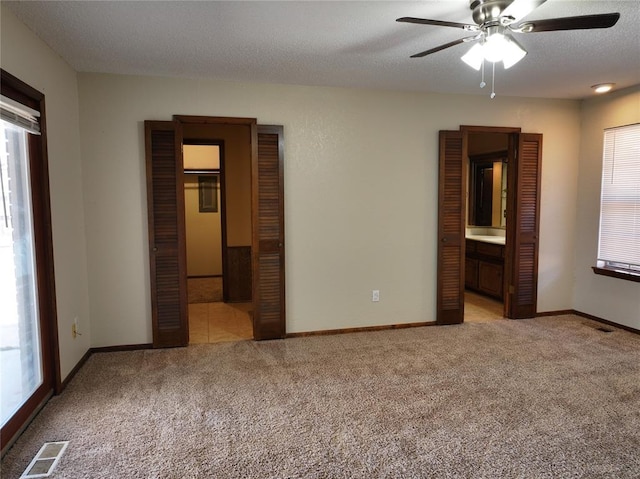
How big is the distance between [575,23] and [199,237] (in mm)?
6161

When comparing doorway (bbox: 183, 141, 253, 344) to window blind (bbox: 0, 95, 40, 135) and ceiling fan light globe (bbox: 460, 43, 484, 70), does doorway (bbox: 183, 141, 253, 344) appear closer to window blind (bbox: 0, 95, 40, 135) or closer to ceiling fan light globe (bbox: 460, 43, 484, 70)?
window blind (bbox: 0, 95, 40, 135)

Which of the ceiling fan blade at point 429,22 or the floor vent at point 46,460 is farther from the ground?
the ceiling fan blade at point 429,22

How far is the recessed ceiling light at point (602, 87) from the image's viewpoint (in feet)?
12.9

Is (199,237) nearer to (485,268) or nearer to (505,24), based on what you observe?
(485,268)

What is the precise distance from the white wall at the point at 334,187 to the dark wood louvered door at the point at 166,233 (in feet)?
0.34

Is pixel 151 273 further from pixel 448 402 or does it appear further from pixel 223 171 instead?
pixel 448 402

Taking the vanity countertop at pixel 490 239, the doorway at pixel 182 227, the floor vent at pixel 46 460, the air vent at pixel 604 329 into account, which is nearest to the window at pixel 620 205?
the air vent at pixel 604 329

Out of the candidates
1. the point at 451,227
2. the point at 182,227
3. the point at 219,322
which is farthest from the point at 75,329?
the point at 451,227

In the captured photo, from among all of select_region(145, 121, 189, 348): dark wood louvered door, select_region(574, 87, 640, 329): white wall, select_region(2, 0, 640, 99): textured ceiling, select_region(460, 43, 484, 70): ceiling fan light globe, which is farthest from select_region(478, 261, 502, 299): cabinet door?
select_region(145, 121, 189, 348): dark wood louvered door

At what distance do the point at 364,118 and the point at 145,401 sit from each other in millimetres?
3068

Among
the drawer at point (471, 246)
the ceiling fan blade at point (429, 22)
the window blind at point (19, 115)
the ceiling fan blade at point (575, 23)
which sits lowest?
the drawer at point (471, 246)

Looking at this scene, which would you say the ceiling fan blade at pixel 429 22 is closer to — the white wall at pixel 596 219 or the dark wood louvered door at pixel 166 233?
the dark wood louvered door at pixel 166 233

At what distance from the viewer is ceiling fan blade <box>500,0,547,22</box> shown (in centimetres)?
191

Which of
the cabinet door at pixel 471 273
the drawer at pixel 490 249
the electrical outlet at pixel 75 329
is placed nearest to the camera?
the electrical outlet at pixel 75 329
